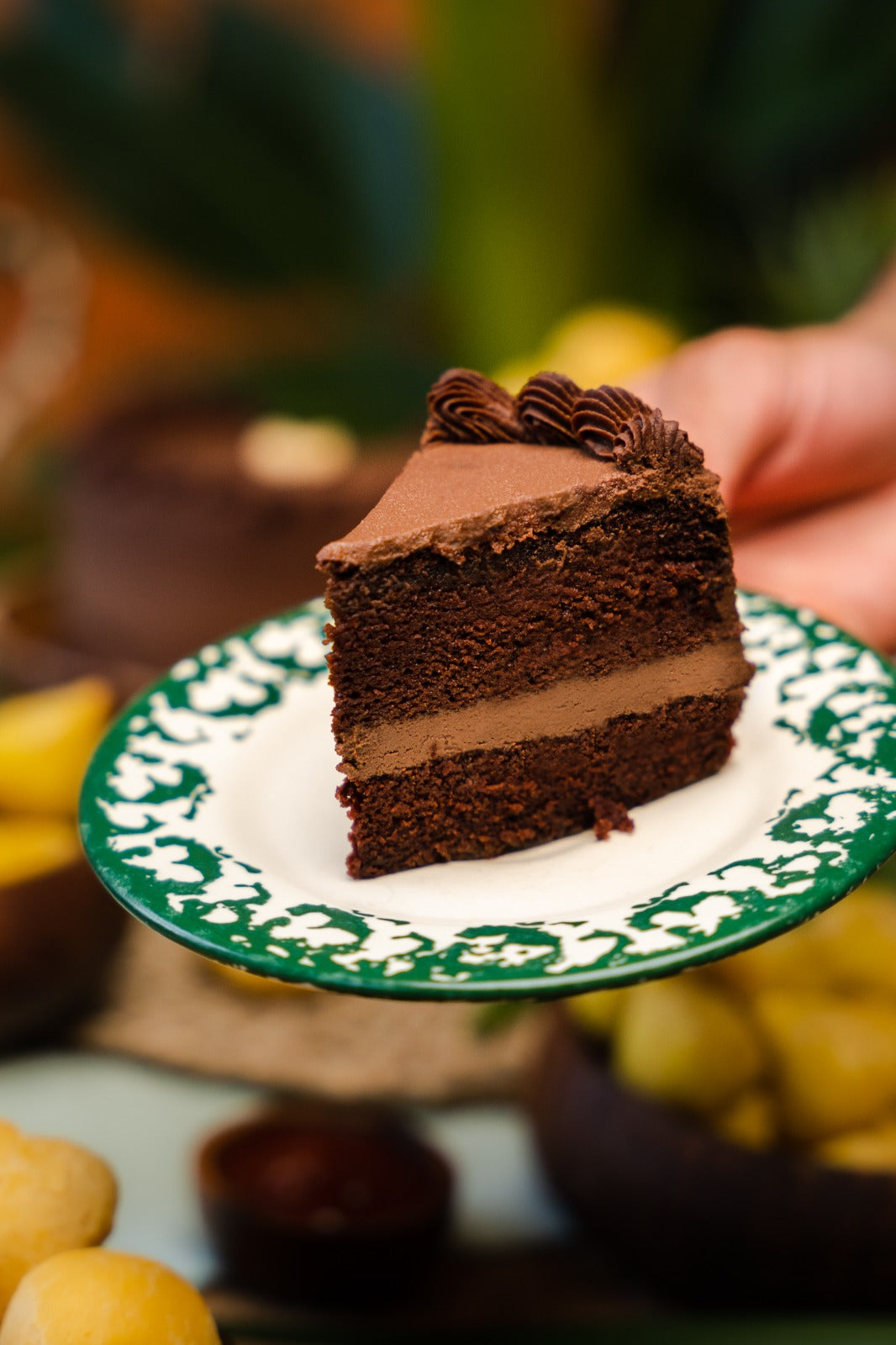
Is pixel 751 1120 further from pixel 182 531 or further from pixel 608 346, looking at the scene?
pixel 608 346

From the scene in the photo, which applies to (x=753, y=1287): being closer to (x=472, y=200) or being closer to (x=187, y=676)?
(x=187, y=676)

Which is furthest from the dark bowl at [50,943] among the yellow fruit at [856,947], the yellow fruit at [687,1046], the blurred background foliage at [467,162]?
the blurred background foliage at [467,162]

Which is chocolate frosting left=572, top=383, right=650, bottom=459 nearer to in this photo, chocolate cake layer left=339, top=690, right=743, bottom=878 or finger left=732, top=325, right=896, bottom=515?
chocolate cake layer left=339, top=690, right=743, bottom=878

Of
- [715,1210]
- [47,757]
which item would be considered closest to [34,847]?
[47,757]

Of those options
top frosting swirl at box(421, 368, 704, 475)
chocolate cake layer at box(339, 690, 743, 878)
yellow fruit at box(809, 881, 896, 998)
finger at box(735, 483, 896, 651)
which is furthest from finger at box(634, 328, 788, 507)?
yellow fruit at box(809, 881, 896, 998)

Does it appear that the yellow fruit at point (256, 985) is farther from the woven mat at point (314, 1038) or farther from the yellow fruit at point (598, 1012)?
the yellow fruit at point (598, 1012)

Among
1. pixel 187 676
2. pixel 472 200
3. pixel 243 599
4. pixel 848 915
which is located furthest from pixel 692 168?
pixel 187 676
